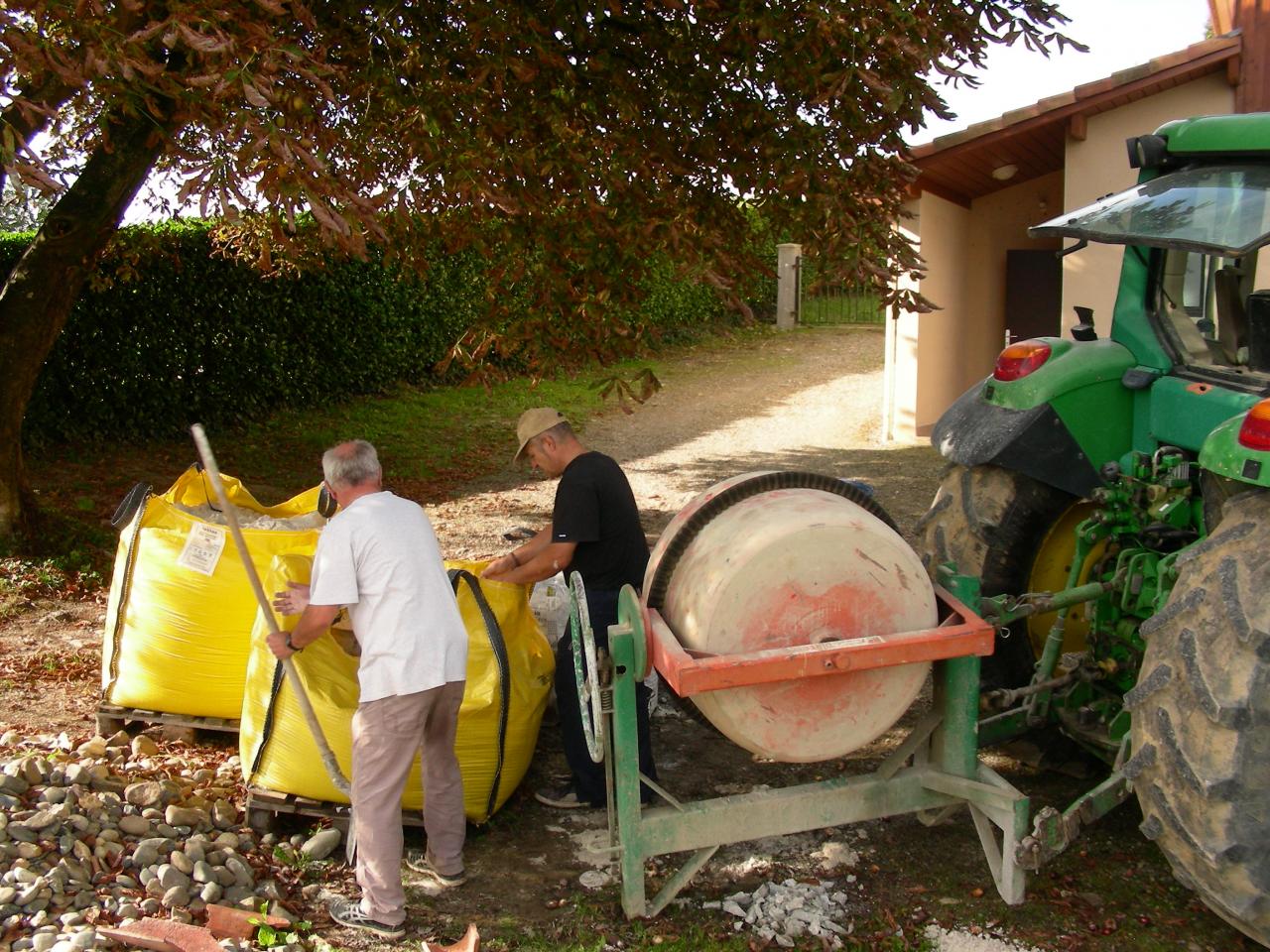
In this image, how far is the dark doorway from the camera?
1117cm

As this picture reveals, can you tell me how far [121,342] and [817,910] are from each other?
10.1 meters

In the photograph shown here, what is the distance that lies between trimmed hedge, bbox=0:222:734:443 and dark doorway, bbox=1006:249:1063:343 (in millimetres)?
2924

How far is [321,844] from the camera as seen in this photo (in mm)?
3965

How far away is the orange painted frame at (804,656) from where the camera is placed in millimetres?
3127

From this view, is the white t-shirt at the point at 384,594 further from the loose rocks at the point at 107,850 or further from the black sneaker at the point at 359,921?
the loose rocks at the point at 107,850

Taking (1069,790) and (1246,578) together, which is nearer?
(1246,578)

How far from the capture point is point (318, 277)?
1412 cm

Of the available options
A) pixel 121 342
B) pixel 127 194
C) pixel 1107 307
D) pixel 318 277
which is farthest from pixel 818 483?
pixel 318 277

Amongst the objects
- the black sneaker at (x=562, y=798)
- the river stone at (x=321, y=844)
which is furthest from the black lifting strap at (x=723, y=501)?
the river stone at (x=321, y=844)

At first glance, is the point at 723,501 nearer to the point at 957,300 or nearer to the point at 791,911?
the point at 791,911

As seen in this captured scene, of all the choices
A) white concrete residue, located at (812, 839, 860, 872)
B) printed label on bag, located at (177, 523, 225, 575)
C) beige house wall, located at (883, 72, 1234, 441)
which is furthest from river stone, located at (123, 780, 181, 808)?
beige house wall, located at (883, 72, 1234, 441)

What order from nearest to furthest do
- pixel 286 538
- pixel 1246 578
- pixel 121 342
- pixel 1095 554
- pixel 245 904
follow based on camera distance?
pixel 1246 578 < pixel 245 904 < pixel 1095 554 < pixel 286 538 < pixel 121 342

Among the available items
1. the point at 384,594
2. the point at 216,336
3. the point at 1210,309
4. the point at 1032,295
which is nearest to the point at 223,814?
the point at 384,594

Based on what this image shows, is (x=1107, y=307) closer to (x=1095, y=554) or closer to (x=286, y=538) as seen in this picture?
(x=1095, y=554)
